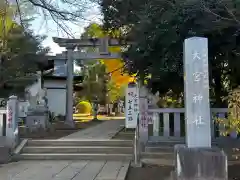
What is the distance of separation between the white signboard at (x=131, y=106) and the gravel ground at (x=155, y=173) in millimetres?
2242

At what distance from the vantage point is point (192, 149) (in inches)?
255

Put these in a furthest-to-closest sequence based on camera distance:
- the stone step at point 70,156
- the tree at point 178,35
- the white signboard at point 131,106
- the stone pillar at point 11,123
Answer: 1. the white signboard at point 131,106
2. the stone pillar at point 11,123
3. the stone step at point 70,156
4. the tree at point 178,35

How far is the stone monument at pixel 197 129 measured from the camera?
20.7 ft

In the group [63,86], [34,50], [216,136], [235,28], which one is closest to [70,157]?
[216,136]

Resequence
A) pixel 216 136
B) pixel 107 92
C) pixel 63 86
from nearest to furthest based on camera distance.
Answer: pixel 216 136
pixel 63 86
pixel 107 92

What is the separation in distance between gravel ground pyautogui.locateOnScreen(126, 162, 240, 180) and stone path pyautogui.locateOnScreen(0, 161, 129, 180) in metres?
0.23

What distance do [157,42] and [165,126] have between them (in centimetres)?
275

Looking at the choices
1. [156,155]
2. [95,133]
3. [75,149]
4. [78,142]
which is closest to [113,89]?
[95,133]

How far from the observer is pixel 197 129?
6.70m

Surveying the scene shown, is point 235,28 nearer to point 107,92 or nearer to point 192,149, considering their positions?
point 192,149

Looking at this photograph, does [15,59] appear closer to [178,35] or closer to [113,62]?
[178,35]

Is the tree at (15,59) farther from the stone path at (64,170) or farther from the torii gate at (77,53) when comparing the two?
the stone path at (64,170)

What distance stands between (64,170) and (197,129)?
3764mm

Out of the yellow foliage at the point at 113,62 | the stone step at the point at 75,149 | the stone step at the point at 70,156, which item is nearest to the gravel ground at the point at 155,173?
the stone step at the point at 70,156
